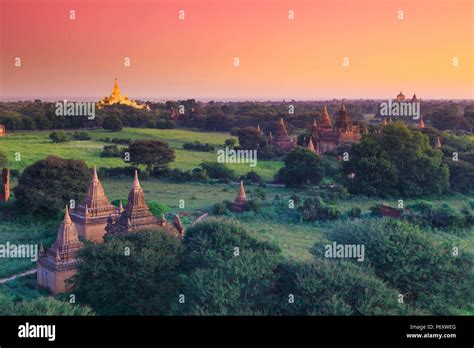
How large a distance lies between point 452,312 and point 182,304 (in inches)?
309

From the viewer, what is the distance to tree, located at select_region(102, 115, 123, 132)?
189ft

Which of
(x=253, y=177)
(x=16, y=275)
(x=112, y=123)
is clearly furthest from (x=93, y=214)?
(x=112, y=123)

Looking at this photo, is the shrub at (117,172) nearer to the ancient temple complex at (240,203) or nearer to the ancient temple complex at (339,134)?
the ancient temple complex at (240,203)

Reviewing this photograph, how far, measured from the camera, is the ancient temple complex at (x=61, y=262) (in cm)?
1627

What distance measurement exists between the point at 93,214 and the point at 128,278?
6704mm

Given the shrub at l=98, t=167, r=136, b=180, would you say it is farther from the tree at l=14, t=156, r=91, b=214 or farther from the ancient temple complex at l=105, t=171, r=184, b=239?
the ancient temple complex at l=105, t=171, r=184, b=239

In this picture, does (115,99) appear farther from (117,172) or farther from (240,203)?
(240,203)

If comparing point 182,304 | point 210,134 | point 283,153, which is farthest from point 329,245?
point 210,134

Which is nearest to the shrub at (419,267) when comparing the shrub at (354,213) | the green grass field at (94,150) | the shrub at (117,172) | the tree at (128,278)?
the tree at (128,278)

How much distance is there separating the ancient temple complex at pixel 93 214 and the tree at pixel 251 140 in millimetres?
27879

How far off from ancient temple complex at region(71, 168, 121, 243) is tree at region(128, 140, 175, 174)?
55.4 feet

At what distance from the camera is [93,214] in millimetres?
20172

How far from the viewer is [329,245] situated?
16.5m
